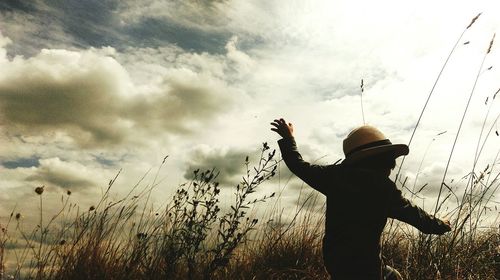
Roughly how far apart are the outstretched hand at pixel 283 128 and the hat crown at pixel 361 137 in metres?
0.47

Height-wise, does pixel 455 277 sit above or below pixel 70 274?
above

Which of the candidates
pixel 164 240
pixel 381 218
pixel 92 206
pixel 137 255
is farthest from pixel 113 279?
pixel 381 218

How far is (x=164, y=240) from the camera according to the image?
3766 millimetres

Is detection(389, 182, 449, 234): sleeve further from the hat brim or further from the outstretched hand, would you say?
the outstretched hand

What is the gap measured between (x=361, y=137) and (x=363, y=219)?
64 centimetres

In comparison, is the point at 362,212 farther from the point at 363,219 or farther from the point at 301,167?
the point at 301,167

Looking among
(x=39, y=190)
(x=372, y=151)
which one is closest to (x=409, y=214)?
(x=372, y=151)

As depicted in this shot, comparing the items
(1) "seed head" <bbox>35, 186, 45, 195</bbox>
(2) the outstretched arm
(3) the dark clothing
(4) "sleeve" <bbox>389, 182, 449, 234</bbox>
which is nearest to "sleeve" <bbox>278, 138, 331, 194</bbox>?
(2) the outstretched arm

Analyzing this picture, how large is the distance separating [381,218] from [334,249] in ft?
1.29

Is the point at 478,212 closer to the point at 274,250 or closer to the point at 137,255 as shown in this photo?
the point at 274,250

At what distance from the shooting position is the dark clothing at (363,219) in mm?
2646

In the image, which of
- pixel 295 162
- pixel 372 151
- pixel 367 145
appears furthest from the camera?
pixel 295 162

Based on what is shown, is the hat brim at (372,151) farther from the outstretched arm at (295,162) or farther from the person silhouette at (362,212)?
the outstretched arm at (295,162)

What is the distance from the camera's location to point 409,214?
8.80 feet
